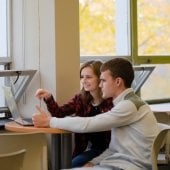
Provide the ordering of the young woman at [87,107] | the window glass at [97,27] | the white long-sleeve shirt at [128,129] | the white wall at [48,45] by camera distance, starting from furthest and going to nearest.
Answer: the window glass at [97,27], the white wall at [48,45], the young woman at [87,107], the white long-sleeve shirt at [128,129]

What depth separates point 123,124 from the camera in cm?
251

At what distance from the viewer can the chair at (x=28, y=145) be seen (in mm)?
2275

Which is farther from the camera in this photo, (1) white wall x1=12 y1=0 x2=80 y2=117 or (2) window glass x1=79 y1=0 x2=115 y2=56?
(2) window glass x1=79 y1=0 x2=115 y2=56

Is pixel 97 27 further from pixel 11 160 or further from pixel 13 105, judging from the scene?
pixel 11 160

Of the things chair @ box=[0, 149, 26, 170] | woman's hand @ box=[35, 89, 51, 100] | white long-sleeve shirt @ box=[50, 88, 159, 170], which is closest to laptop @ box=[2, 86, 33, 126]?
woman's hand @ box=[35, 89, 51, 100]

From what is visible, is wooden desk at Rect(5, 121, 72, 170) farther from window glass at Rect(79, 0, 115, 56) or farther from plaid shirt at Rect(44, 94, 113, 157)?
window glass at Rect(79, 0, 115, 56)

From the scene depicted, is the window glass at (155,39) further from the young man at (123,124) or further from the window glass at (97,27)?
the young man at (123,124)

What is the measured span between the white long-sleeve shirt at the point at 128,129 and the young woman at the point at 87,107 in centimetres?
64

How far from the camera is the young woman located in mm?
3217

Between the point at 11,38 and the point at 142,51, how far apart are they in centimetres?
167

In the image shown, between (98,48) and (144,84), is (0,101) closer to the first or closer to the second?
(98,48)

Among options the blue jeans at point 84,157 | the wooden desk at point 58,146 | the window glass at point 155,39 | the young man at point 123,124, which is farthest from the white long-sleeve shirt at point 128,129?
the window glass at point 155,39

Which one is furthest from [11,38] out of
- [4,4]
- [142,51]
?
[142,51]

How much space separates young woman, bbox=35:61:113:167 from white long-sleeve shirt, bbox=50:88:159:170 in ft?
2.10
